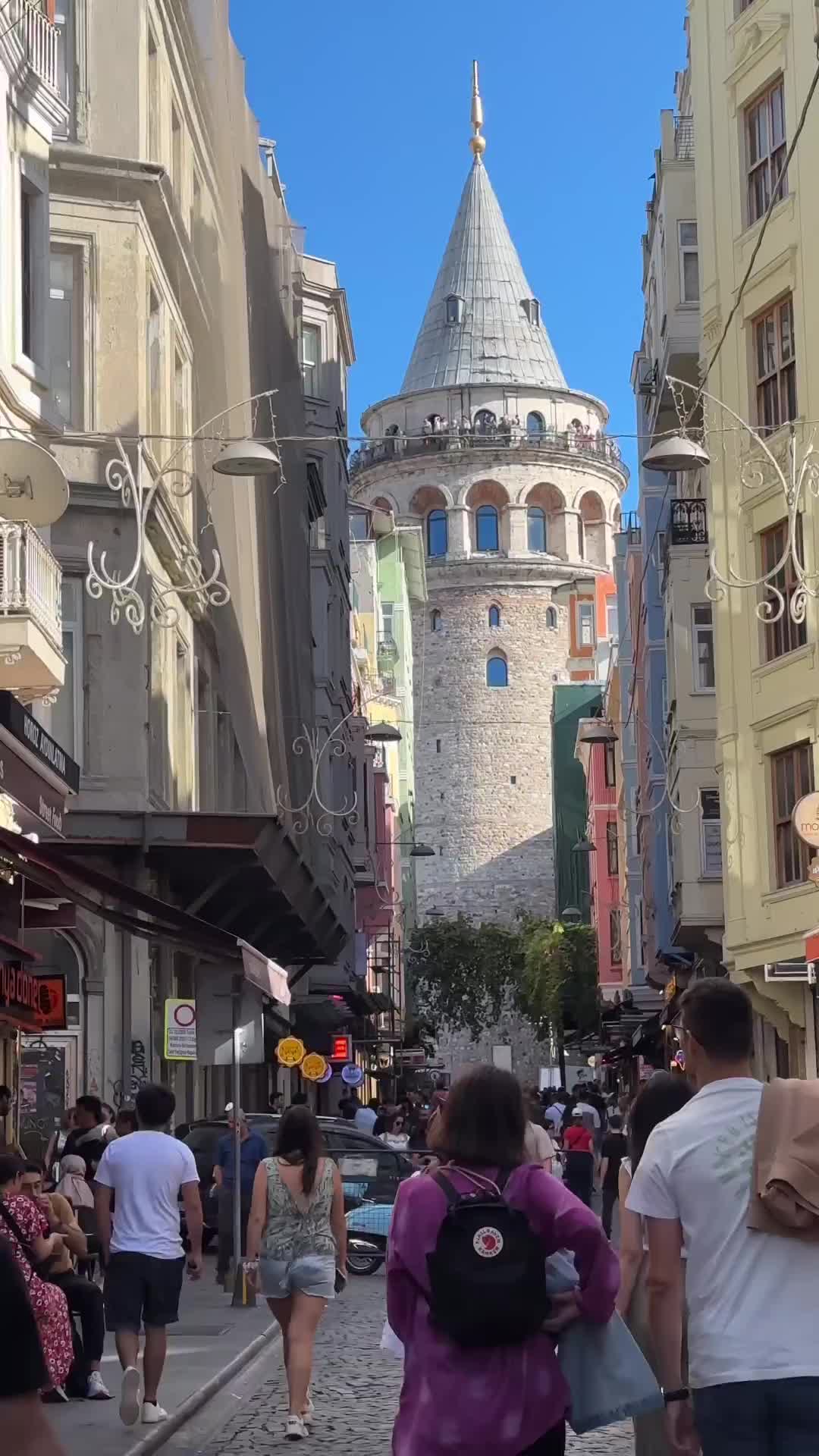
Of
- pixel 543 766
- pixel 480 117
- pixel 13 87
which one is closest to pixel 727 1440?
pixel 13 87

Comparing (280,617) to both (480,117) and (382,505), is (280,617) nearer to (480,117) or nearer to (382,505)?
(382,505)

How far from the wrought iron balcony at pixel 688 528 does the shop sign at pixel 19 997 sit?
19.7 meters

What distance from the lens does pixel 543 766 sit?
11200 centimetres

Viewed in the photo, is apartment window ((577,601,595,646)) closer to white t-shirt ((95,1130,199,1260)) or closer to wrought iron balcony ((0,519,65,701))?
wrought iron balcony ((0,519,65,701))

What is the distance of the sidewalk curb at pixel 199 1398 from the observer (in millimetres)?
10633

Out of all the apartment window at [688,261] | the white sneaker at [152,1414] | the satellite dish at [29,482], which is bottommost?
the white sneaker at [152,1414]

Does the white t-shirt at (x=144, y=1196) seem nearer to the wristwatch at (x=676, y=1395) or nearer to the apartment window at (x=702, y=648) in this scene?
the wristwatch at (x=676, y=1395)

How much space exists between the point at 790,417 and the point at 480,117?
3916 inches

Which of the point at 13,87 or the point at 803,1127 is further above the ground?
the point at 13,87

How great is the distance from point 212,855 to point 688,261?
44.3 feet

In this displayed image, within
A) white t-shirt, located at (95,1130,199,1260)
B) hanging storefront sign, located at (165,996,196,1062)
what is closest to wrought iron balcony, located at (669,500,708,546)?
hanging storefront sign, located at (165,996,196,1062)

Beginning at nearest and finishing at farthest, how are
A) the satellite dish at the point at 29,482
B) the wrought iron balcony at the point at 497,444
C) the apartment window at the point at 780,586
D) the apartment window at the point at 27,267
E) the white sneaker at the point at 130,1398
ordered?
the white sneaker at the point at 130,1398
the satellite dish at the point at 29,482
the apartment window at the point at 27,267
the apartment window at the point at 780,586
the wrought iron balcony at the point at 497,444

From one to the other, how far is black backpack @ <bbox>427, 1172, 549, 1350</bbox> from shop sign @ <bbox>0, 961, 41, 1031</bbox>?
11692mm

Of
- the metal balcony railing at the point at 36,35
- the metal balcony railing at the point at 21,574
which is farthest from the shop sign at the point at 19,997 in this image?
the metal balcony railing at the point at 36,35
